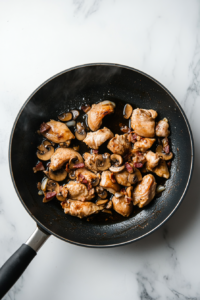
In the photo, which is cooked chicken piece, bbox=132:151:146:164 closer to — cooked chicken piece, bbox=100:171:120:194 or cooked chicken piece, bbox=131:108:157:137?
cooked chicken piece, bbox=131:108:157:137

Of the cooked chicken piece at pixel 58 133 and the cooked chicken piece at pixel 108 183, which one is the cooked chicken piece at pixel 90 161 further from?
the cooked chicken piece at pixel 58 133

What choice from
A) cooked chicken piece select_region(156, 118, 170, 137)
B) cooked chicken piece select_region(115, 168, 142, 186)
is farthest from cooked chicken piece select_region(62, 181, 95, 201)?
cooked chicken piece select_region(156, 118, 170, 137)

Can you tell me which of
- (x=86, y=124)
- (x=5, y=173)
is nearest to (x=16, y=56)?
(x=86, y=124)

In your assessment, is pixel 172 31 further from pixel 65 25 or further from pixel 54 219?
pixel 54 219

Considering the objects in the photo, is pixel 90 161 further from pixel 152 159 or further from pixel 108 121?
pixel 152 159

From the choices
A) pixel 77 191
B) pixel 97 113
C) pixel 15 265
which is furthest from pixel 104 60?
pixel 15 265
